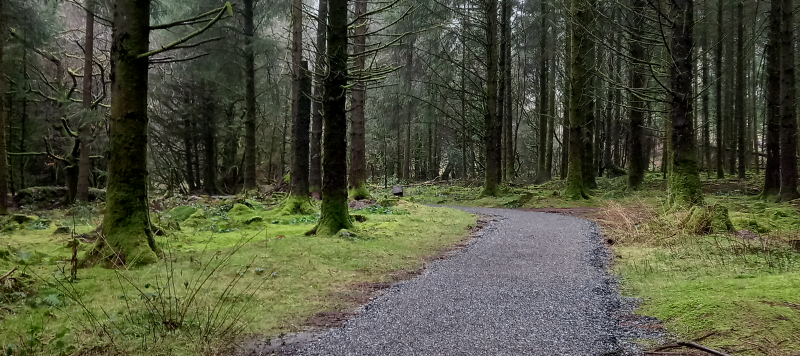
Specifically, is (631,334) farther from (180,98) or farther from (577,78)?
(180,98)

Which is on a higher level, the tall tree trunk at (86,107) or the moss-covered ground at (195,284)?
the tall tree trunk at (86,107)

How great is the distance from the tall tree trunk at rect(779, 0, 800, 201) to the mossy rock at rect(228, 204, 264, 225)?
12417 millimetres

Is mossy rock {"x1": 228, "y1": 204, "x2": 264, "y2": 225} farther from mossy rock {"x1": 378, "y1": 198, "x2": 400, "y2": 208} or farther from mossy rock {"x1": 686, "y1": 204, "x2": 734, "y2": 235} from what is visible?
mossy rock {"x1": 686, "y1": 204, "x2": 734, "y2": 235}

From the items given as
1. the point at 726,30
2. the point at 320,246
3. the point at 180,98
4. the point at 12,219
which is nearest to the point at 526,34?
the point at 726,30

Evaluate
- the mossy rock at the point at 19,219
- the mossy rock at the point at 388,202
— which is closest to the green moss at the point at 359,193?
the mossy rock at the point at 388,202

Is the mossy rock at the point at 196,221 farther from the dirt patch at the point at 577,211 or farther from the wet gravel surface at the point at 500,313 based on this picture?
the dirt patch at the point at 577,211

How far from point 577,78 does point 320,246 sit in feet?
37.4

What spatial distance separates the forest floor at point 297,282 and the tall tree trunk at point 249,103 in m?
6.58

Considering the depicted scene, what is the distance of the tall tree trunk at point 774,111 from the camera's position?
1164 cm

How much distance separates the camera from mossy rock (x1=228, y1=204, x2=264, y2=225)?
9.55 m

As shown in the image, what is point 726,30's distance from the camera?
18922 mm

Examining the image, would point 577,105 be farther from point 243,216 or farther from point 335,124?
point 243,216

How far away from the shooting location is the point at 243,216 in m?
10.3

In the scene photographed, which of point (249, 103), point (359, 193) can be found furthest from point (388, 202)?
point (249, 103)
